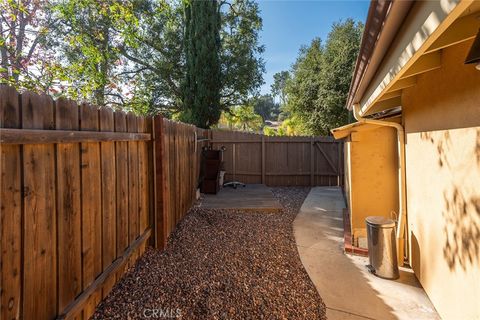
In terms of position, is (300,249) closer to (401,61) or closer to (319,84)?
(401,61)

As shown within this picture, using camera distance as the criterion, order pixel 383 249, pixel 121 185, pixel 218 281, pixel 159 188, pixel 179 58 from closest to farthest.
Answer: pixel 121 185, pixel 218 281, pixel 383 249, pixel 159 188, pixel 179 58

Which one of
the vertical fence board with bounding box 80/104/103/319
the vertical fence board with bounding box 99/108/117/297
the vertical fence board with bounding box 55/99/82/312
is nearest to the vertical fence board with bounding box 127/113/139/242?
the vertical fence board with bounding box 99/108/117/297

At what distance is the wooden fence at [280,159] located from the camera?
9891 mm

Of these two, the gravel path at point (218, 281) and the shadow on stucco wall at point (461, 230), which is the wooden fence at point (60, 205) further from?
the shadow on stucco wall at point (461, 230)

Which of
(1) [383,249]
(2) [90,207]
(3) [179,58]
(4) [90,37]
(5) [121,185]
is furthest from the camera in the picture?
(3) [179,58]

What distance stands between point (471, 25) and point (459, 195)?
1.36 m

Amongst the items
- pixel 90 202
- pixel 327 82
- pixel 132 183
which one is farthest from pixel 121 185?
pixel 327 82

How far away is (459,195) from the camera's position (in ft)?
7.49

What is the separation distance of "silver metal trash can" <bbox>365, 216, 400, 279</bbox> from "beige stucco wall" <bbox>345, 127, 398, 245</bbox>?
2.85 ft

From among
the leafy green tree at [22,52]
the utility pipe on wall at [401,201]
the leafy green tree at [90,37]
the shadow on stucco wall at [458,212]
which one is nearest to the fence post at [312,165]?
the utility pipe on wall at [401,201]

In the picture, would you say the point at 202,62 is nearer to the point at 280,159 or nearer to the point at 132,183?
the point at 280,159

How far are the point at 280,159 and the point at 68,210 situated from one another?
852 cm

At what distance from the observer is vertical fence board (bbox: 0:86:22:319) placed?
1379 millimetres

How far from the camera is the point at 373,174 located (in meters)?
4.43
